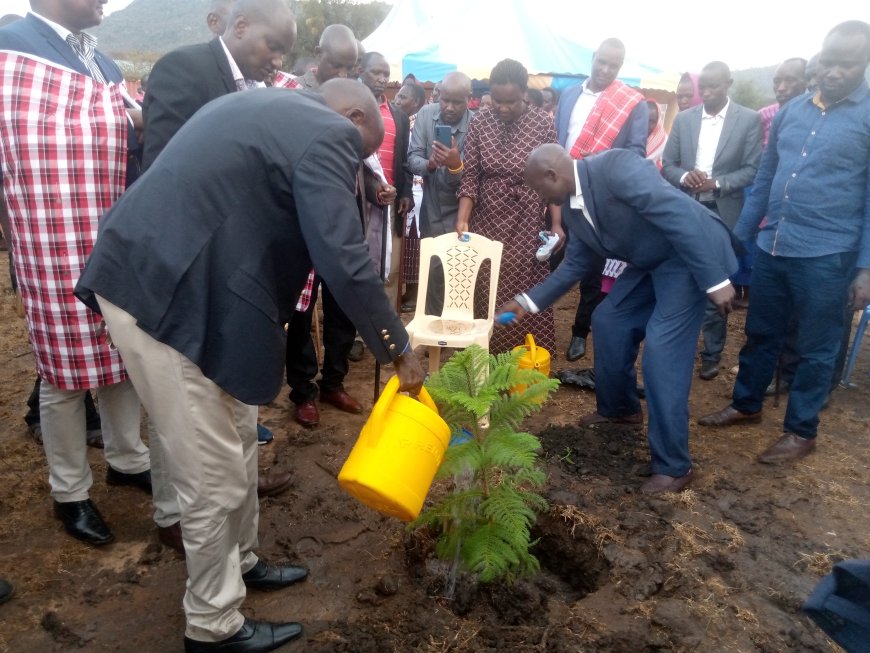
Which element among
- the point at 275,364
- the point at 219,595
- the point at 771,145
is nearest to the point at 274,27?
the point at 275,364

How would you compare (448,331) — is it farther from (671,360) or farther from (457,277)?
(671,360)

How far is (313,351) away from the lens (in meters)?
3.96

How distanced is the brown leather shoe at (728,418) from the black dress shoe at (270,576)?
2.78 meters

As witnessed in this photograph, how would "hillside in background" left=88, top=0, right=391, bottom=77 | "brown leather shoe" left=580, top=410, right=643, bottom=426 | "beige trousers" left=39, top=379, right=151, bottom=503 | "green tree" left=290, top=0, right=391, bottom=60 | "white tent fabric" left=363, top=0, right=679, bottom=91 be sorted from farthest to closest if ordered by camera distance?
"hillside in background" left=88, top=0, right=391, bottom=77
"green tree" left=290, top=0, right=391, bottom=60
"white tent fabric" left=363, top=0, right=679, bottom=91
"brown leather shoe" left=580, top=410, right=643, bottom=426
"beige trousers" left=39, top=379, right=151, bottom=503

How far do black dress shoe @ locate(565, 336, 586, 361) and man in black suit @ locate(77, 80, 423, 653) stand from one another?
343cm

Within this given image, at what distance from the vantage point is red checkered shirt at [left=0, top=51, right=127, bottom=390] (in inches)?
95.1

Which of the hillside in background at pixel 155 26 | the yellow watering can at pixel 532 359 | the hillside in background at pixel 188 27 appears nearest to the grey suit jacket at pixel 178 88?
the yellow watering can at pixel 532 359

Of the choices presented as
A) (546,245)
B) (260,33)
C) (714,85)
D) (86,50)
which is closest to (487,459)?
(260,33)

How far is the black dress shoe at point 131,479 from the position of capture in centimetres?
318

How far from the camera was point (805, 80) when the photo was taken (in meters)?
5.49

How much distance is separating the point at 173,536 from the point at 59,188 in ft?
4.85

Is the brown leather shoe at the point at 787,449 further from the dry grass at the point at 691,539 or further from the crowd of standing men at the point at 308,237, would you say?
the dry grass at the point at 691,539

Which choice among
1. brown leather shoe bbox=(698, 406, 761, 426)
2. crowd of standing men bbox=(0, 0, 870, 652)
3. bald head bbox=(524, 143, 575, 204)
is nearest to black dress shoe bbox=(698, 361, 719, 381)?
crowd of standing men bbox=(0, 0, 870, 652)

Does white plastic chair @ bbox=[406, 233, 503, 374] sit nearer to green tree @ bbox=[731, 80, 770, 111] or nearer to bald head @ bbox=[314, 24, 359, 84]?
bald head @ bbox=[314, 24, 359, 84]
